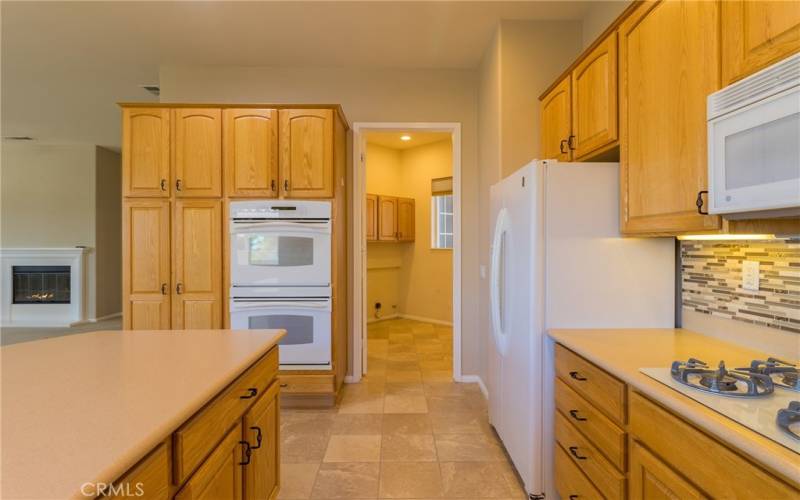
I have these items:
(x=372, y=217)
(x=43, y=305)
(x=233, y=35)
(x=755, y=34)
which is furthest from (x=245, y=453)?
(x=43, y=305)

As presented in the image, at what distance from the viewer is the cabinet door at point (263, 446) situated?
4.53ft

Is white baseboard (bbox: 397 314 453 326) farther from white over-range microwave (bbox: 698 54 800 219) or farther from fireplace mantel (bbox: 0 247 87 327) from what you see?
fireplace mantel (bbox: 0 247 87 327)

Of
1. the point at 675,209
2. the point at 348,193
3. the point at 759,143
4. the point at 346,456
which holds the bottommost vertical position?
the point at 346,456

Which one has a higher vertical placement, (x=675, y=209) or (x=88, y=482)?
(x=675, y=209)

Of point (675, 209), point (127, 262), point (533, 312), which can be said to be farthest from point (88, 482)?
point (127, 262)

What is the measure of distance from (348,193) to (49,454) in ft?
9.58

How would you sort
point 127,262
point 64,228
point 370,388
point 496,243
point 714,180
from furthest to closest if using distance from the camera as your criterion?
point 64,228
point 370,388
point 127,262
point 496,243
point 714,180

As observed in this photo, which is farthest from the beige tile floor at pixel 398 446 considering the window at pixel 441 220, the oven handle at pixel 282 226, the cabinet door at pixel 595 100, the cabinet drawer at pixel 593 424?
the window at pixel 441 220

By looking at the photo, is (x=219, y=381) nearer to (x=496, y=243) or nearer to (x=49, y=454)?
(x=49, y=454)

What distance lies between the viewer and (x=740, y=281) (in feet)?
5.00

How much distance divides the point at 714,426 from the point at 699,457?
13 cm

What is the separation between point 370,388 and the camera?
3.35 meters

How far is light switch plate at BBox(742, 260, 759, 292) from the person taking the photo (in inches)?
57.2

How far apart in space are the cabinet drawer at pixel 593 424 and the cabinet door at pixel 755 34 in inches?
47.0
